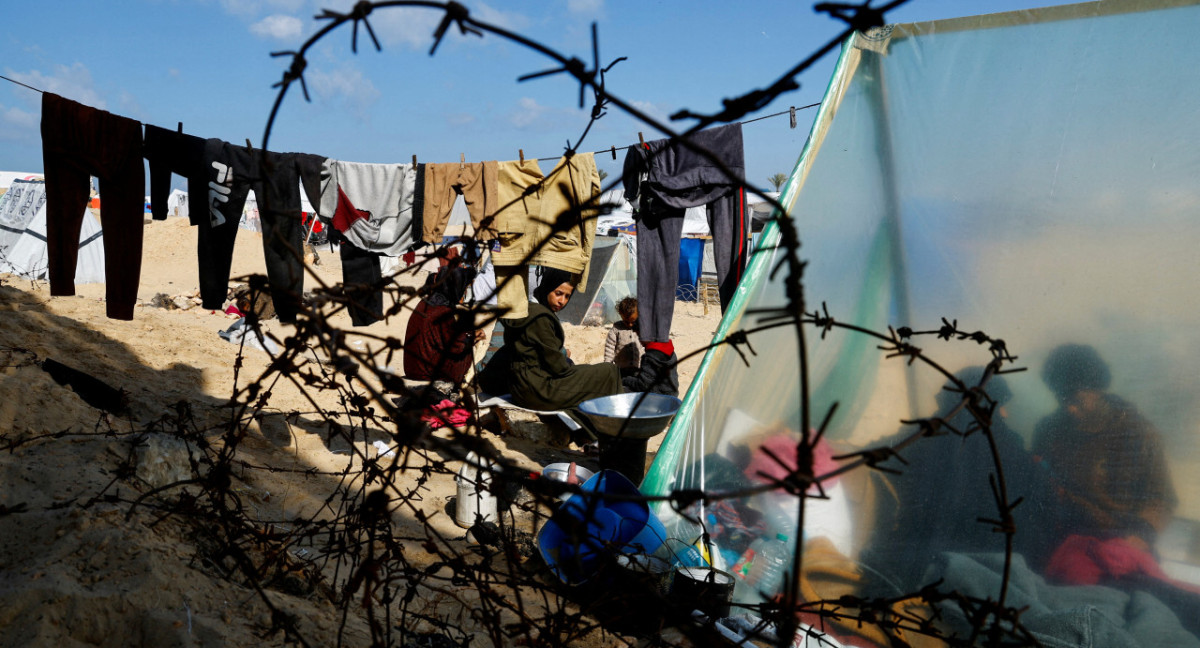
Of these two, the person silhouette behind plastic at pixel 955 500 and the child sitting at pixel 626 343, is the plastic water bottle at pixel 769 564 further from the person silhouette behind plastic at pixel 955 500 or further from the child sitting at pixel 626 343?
the child sitting at pixel 626 343

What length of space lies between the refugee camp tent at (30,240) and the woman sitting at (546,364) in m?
11.8

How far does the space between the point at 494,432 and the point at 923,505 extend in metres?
3.84

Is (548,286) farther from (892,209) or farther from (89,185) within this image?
(89,185)

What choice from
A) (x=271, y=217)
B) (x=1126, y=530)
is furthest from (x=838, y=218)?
(x=271, y=217)

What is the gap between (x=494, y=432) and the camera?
231 inches

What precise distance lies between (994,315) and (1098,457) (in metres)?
0.68

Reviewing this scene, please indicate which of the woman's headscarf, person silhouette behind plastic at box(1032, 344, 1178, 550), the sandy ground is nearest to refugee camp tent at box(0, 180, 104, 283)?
the sandy ground

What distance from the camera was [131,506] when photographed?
214 cm

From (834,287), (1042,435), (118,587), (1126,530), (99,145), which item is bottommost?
(118,587)

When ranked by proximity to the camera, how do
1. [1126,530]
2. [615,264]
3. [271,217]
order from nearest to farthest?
[271,217] → [1126,530] → [615,264]

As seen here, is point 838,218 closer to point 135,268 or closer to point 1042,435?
point 1042,435

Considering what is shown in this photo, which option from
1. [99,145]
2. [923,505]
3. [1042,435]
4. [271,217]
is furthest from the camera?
[99,145]

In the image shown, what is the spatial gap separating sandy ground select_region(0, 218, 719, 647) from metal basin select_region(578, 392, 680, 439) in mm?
831

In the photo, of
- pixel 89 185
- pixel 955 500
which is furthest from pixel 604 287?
pixel 955 500
